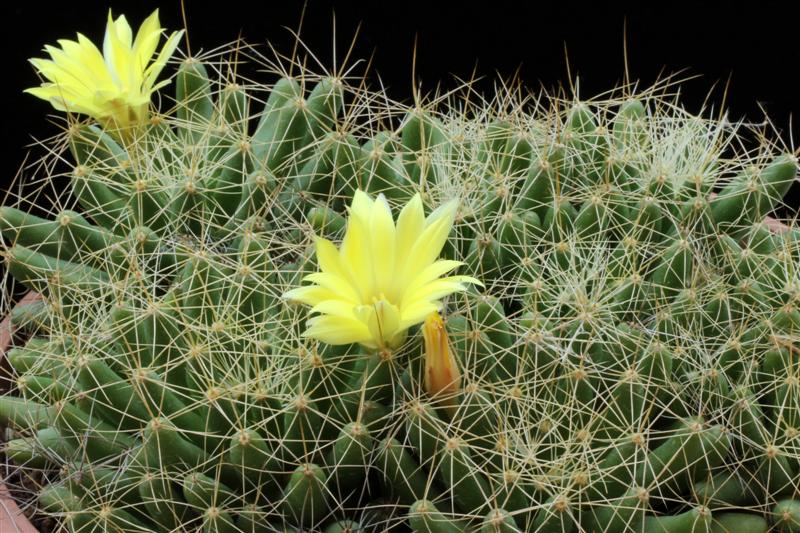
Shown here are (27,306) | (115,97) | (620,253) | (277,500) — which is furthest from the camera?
(27,306)

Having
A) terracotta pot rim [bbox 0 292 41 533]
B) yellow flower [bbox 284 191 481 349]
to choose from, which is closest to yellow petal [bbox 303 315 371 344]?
yellow flower [bbox 284 191 481 349]

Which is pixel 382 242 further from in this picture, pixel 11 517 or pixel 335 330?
pixel 11 517

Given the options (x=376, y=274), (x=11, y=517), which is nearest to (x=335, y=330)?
(x=376, y=274)

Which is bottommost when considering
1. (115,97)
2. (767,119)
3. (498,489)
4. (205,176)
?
(498,489)

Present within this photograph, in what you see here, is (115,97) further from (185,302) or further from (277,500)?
(277,500)

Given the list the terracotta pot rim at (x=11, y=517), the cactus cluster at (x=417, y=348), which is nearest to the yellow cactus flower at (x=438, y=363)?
the cactus cluster at (x=417, y=348)

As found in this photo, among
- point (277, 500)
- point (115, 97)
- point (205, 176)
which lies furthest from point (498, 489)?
point (115, 97)

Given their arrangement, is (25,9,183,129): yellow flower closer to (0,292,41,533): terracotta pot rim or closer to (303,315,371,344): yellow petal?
(0,292,41,533): terracotta pot rim
